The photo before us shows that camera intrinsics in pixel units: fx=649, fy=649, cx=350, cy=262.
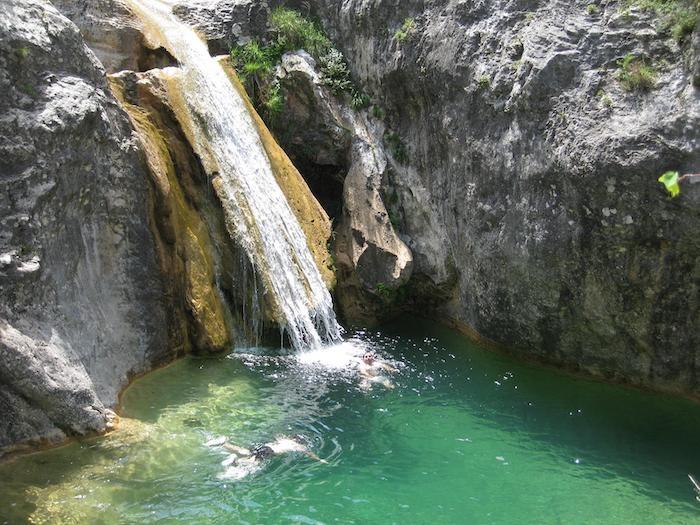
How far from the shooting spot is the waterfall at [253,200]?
36.9ft

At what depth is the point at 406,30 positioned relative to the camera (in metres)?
12.8

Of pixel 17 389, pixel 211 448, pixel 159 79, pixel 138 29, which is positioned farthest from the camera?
pixel 138 29

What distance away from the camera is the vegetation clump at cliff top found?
13969mm

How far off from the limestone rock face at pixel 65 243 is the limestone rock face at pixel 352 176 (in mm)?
4108

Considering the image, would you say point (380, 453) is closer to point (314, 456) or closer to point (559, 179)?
point (314, 456)

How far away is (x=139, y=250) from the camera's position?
32.4 ft

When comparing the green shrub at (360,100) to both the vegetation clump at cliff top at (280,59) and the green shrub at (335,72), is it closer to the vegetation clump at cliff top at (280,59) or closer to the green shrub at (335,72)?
the vegetation clump at cliff top at (280,59)

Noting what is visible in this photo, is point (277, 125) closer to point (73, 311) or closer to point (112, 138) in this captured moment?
point (112, 138)

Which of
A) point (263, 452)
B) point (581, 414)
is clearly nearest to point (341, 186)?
point (581, 414)

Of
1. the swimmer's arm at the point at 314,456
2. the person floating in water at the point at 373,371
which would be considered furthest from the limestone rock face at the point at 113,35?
the swimmer's arm at the point at 314,456

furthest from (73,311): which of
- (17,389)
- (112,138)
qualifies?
(112,138)

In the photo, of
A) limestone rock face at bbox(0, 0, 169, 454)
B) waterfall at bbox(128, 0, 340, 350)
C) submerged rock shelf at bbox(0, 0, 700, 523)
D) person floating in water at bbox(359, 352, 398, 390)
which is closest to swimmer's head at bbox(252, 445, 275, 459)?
submerged rock shelf at bbox(0, 0, 700, 523)

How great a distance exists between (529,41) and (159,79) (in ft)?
20.7

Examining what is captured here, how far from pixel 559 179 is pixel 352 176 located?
4.65 meters
